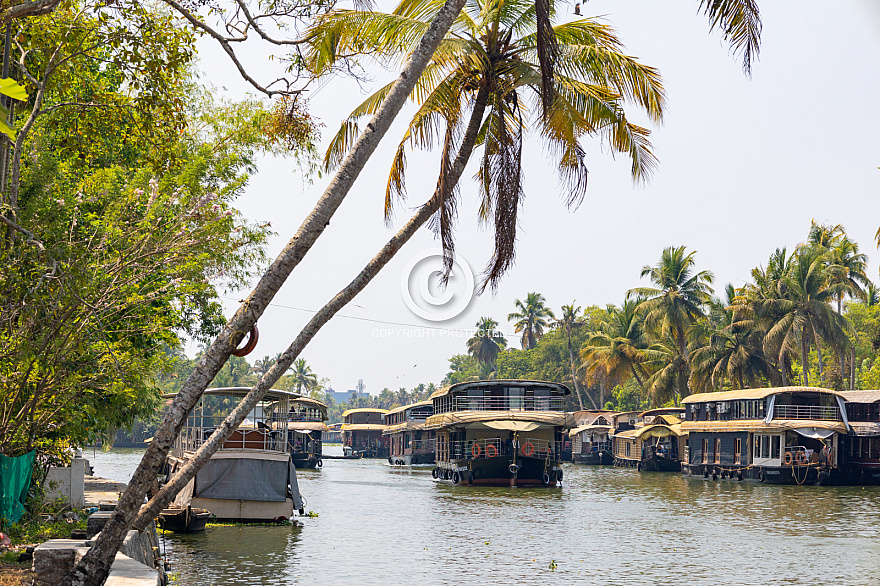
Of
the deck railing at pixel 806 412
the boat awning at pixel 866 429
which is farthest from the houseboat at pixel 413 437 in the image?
the boat awning at pixel 866 429

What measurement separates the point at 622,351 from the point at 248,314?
6011 centimetres

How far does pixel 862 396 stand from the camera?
43.9 m

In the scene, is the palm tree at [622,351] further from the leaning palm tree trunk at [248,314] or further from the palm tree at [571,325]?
the leaning palm tree trunk at [248,314]

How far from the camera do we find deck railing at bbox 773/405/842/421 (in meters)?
42.1

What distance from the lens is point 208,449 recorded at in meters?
9.05

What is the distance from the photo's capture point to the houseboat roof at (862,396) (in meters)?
42.8

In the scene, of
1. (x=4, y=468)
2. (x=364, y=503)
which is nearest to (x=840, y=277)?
(x=364, y=503)

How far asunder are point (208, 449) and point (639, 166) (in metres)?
7.11

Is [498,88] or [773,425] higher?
[498,88]

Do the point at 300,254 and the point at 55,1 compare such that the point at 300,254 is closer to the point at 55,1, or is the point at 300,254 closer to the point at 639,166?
the point at 55,1

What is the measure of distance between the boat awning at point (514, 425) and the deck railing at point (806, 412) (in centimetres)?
1290

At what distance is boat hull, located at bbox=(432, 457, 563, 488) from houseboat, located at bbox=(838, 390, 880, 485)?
1520 centimetres

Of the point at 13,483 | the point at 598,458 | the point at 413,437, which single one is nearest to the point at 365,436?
the point at 413,437

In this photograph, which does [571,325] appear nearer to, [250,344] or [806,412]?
[806,412]
